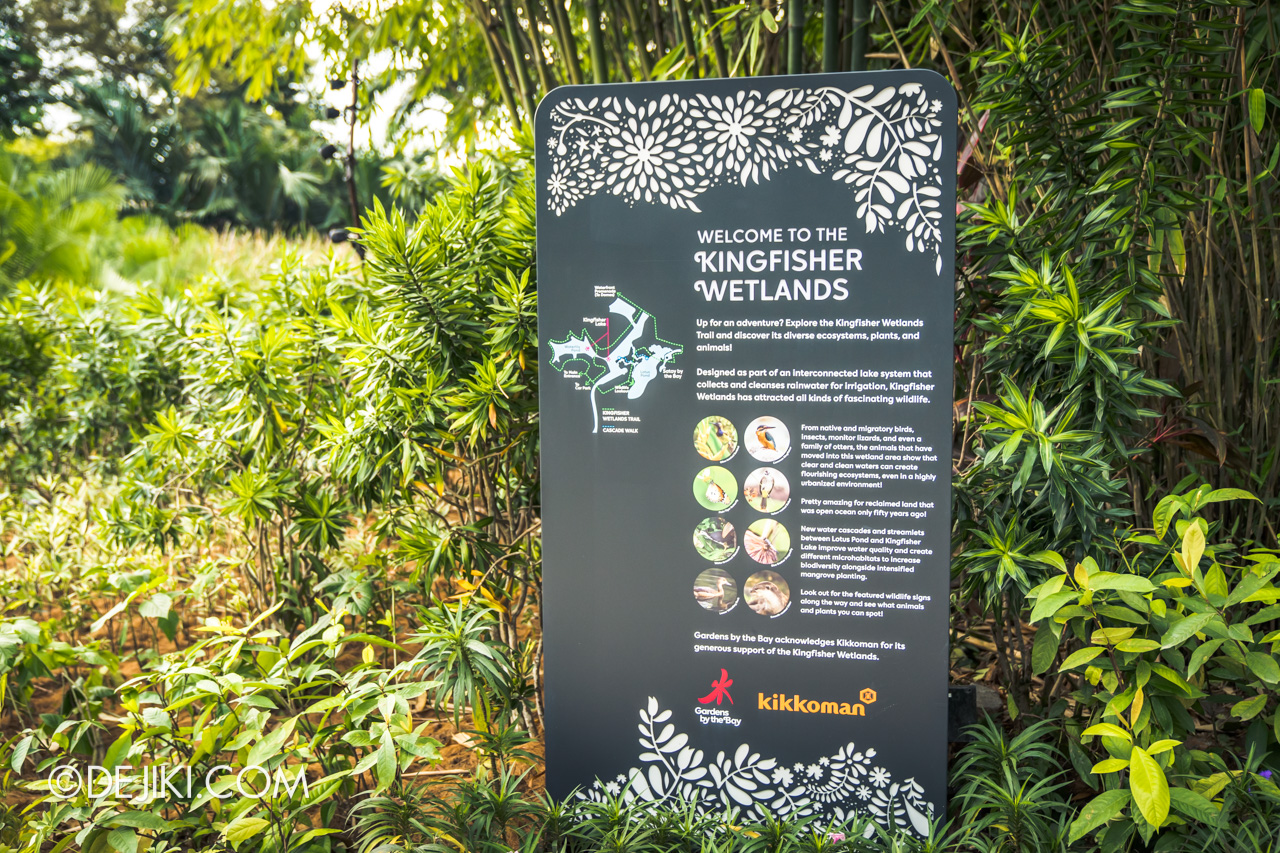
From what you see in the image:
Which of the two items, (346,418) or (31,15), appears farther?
(31,15)

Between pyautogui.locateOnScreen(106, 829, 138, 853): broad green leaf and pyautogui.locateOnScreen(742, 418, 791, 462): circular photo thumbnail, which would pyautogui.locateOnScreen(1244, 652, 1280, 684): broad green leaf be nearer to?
pyautogui.locateOnScreen(742, 418, 791, 462): circular photo thumbnail

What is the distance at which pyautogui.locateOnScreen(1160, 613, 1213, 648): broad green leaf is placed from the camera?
149 cm

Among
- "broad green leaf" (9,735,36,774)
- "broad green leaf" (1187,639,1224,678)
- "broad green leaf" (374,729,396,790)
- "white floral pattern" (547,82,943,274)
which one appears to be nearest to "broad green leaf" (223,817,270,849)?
"broad green leaf" (374,729,396,790)

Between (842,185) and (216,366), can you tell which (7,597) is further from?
(842,185)

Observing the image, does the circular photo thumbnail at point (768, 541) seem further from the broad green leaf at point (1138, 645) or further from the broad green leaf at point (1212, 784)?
the broad green leaf at point (1212, 784)

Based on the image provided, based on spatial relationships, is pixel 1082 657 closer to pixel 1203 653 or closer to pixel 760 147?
pixel 1203 653

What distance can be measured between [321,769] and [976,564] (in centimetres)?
167

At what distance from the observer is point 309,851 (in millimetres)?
1751

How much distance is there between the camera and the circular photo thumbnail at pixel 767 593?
6.06ft

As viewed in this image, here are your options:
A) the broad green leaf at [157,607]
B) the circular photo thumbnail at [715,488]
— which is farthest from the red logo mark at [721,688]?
the broad green leaf at [157,607]

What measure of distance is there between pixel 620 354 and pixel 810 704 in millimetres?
888

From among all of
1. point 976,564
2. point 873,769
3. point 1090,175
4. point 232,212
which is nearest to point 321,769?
point 873,769

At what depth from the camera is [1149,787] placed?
1.45 meters

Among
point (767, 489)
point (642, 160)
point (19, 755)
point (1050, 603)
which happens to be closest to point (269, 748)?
point (19, 755)
